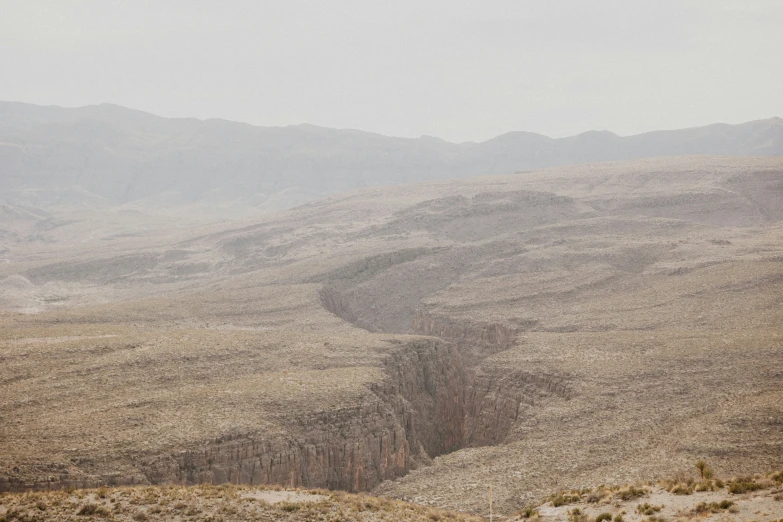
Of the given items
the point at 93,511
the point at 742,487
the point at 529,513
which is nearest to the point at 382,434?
the point at 529,513

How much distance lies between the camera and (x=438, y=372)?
44875 millimetres

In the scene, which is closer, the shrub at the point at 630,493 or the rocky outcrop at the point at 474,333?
the shrub at the point at 630,493

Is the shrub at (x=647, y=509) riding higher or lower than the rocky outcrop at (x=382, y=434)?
higher

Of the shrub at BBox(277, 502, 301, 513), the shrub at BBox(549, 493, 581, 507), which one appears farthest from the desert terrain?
the shrub at BBox(277, 502, 301, 513)

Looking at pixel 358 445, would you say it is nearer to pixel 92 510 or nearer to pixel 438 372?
pixel 438 372

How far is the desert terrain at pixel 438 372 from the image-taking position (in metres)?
27.8

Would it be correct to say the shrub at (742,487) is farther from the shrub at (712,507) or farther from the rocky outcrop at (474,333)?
the rocky outcrop at (474,333)

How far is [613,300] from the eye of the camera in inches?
2078

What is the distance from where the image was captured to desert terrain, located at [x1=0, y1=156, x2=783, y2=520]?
27.8 m

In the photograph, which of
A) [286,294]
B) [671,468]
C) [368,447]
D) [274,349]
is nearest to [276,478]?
[368,447]

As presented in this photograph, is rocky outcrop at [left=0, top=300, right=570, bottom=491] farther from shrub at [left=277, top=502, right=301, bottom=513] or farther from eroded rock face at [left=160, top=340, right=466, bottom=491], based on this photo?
shrub at [left=277, top=502, right=301, bottom=513]

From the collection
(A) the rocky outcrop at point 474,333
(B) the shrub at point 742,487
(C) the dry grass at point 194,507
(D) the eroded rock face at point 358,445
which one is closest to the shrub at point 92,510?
(C) the dry grass at point 194,507

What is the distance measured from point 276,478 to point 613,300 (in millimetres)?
32206

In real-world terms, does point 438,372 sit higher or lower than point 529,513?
lower
